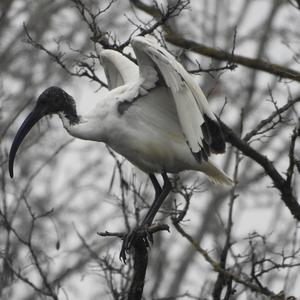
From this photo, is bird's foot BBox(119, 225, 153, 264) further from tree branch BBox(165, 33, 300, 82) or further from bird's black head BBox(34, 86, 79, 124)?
tree branch BBox(165, 33, 300, 82)

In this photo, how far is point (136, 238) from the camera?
7.14 metres

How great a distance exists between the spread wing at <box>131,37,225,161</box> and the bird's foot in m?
0.57

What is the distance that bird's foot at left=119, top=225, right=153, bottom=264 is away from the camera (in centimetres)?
713

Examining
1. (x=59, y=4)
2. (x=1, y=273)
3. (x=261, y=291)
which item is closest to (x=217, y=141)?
(x=261, y=291)

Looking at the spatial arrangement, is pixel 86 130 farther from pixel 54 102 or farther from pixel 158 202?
pixel 158 202

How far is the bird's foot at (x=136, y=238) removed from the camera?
7133 mm

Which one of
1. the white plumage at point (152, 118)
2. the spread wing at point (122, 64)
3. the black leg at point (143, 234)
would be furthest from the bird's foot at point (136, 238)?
the spread wing at point (122, 64)

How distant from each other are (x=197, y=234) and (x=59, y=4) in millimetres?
3371

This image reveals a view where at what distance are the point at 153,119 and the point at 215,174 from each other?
0.74 meters

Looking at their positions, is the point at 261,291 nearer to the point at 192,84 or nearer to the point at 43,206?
the point at 192,84

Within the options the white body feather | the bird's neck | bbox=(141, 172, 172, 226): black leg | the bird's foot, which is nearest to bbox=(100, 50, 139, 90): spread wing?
the white body feather

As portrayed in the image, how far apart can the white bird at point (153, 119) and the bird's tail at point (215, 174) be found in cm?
2

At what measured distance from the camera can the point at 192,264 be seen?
50.2ft

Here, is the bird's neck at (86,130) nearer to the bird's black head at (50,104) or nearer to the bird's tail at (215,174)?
the bird's black head at (50,104)
